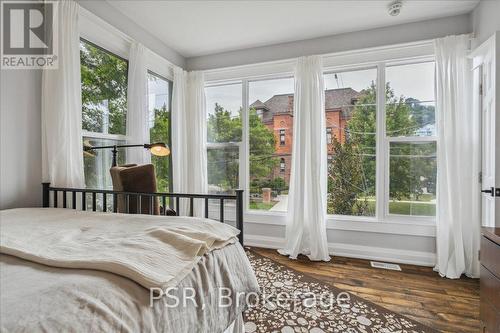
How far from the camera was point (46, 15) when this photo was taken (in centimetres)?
196

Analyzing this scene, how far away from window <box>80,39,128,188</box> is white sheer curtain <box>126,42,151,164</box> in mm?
88

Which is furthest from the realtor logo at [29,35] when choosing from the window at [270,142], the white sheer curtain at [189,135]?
the window at [270,142]

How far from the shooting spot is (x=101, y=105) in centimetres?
248

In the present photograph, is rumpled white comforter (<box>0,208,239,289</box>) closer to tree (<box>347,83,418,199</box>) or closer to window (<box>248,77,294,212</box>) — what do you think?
window (<box>248,77,294,212</box>)

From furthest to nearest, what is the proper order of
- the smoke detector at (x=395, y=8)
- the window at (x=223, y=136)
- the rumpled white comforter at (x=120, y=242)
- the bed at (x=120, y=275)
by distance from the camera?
the window at (x=223, y=136), the smoke detector at (x=395, y=8), the rumpled white comforter at (x=120, y=242), the bed at (x=120, y=275)

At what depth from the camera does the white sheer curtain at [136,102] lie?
2.67 meters

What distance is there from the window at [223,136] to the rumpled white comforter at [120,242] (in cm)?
218

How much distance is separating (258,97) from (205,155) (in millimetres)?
1052

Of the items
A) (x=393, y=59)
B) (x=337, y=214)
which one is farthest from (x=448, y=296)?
(x=393, y=59)

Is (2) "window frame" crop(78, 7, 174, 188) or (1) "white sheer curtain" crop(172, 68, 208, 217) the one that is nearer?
(2) "window frame" crop(78, 7, 174, 188)

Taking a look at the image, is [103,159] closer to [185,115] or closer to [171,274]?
[185,115]

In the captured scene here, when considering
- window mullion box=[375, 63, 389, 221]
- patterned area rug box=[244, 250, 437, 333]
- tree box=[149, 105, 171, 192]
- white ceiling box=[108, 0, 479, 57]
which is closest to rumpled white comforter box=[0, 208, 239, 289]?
patterned area rug box=[244, 250, 437, 333]

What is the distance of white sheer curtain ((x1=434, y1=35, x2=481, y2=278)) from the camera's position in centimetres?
245

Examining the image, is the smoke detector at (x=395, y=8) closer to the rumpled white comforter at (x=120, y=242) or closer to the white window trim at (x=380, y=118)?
the white window trim at (x=380, y=118)
